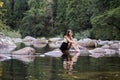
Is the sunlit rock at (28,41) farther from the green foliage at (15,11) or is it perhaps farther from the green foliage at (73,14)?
the green foliage at (15,11)

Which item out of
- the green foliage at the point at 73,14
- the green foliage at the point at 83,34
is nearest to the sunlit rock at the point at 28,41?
the green foliage at the point at 83,34

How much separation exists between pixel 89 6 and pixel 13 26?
25.7 meters

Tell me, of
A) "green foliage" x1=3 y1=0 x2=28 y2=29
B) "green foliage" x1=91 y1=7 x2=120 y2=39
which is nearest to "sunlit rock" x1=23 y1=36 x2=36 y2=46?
"green foliage" x1=91 y1=7 x2=120 y2=39

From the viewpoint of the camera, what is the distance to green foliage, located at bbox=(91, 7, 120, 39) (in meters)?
32.4

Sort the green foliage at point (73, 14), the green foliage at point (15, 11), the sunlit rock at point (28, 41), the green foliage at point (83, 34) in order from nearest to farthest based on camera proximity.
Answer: the sunlit rock at point (28, 41)
the green foliage at point (83, 34)
the green foliage at point (73, 14)
the green foliage at point (15, 11)

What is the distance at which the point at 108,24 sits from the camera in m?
34.0

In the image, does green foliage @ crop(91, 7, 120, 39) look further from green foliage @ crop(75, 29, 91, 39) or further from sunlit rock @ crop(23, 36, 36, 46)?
sunlit rock @ crop(23, 36, 36, 46)

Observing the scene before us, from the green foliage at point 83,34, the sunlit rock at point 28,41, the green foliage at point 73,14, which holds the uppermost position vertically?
the green foliage at point 73,14

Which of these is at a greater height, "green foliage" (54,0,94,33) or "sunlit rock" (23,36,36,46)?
"green foliage" (54,0,94,33)

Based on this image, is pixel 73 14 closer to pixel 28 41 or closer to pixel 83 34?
pixel 83 34

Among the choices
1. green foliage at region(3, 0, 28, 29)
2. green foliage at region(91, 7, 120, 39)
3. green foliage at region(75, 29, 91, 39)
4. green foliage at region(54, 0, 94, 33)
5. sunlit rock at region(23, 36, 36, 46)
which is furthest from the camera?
green foliage at region(3, 0, 28, 29)

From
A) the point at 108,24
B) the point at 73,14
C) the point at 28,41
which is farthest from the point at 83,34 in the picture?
the point at 108,24

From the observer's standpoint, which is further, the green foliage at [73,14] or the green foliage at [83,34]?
the green foliage at [73,14]

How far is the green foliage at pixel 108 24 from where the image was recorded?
106 ft
